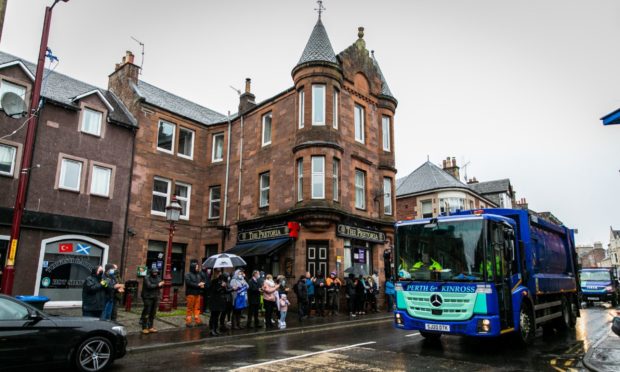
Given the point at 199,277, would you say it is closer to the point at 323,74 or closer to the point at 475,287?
the point at 475,287

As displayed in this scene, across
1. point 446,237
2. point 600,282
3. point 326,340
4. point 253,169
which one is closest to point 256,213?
point 253,169

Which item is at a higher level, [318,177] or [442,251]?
[318,177]

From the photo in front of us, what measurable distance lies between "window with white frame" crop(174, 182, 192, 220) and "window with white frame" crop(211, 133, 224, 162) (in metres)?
2.42

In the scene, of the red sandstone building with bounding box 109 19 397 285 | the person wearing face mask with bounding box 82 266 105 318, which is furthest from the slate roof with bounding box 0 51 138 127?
the person wearing face mask with bounding box 82 266 105 318

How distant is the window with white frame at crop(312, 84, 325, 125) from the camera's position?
20.2 meters

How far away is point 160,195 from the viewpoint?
22.3 metres

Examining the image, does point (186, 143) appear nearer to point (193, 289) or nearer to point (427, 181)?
point (193, 289)

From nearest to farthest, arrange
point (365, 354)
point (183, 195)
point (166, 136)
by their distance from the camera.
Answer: point (365, 354)
point (166, 136)
point (183, 195)

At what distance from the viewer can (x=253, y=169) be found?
22672 millimetres

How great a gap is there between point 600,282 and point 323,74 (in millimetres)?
21117

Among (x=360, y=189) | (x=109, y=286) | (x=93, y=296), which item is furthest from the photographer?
(x=360, y=189)

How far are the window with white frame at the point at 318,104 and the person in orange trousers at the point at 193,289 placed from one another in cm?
960

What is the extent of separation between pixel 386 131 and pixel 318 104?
5700mm

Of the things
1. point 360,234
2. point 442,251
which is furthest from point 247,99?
point 442,251
